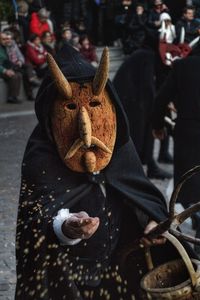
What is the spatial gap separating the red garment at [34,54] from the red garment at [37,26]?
0.69 m

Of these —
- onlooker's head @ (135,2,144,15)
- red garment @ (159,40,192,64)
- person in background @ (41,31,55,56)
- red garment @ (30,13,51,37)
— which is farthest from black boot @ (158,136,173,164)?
onlooker's head @ (135,2,144,15)

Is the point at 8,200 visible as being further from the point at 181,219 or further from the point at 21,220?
the point at 181,219

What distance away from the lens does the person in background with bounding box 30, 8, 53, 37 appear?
49.7ft

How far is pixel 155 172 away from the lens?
8914 millimetres

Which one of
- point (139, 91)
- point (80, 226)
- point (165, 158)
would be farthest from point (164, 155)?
point (80, 226)

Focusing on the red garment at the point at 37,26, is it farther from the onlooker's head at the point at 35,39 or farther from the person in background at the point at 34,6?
the onlooker's head at the point at 35,39

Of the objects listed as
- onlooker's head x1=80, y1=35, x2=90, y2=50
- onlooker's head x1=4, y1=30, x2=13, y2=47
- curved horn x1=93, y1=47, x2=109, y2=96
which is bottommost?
onlooker's head x1=80, y1=35, x2=90, y2=50

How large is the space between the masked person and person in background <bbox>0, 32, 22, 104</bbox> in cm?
966

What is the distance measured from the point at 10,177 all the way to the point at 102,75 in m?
5.25

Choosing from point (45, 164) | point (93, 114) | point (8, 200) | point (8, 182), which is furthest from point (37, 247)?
point (8, 182)

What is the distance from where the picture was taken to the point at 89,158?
369cm

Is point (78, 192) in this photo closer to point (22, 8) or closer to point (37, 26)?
point (37, 26)

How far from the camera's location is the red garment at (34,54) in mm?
14352

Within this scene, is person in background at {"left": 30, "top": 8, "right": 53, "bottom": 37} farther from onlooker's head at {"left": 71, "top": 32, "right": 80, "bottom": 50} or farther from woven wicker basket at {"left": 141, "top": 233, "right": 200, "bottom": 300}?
woven wicker basket at {"left": 141, "top": 233, "right": 200, "bottom": 300}
